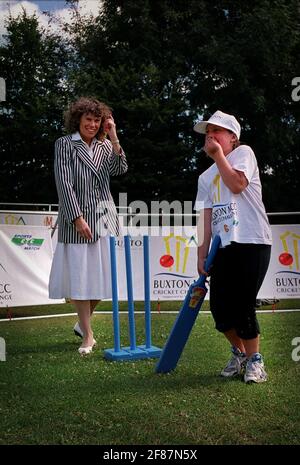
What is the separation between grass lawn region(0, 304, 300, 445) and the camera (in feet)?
7.44

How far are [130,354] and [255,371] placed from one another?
3.49 ft

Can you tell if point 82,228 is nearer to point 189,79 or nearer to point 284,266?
point 284,266

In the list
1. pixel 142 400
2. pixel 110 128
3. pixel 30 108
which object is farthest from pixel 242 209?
pixel 30 108

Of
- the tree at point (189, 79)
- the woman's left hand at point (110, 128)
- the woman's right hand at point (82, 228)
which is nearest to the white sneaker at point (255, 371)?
the woman's right hand at point (82, 228)

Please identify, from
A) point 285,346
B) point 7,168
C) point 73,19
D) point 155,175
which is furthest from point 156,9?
point 285,346

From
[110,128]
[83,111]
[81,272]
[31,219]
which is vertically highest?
[83,111]

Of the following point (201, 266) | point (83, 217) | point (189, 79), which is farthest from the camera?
point (189, 79)

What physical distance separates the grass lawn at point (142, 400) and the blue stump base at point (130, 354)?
84 mm

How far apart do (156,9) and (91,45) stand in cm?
257

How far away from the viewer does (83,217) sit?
4098mm

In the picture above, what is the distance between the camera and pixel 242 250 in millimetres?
3107

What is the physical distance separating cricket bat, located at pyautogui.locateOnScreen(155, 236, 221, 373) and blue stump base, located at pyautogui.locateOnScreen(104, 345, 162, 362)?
0.44 metres

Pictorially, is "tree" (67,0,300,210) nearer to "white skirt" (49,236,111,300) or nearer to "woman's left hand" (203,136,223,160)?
"white skirt" (49,236,111,300)

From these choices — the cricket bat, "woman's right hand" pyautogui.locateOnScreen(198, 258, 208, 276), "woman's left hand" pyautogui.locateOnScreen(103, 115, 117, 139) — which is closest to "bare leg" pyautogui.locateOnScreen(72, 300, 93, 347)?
the cricket bat
